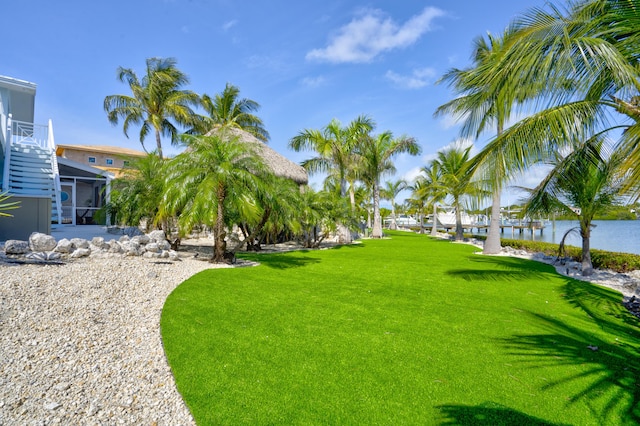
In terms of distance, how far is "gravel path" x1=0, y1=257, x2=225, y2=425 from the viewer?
2594 mm

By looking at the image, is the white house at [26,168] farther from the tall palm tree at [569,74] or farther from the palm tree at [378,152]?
the palm tree at [378,152]

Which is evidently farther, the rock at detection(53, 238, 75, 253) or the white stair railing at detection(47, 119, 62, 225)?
the white stair railing at detection(47, 119, 62, 225)

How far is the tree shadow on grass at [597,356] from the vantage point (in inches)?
111

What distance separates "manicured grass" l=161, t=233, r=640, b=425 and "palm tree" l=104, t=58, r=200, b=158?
1748 centimetres

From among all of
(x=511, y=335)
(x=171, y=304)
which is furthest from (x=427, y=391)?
(x=171, y=304)

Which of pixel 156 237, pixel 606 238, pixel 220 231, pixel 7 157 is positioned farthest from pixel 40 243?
pixel 606 238

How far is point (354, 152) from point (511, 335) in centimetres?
1872

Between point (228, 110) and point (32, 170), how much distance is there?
1550 centimetres

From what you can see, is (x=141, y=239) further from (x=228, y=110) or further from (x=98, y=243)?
(x=228, y=110)

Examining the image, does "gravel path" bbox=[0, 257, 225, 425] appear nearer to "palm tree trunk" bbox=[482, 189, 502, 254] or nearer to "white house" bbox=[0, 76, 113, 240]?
"white house" bbox=[0, 76, 113, 240]

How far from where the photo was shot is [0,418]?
7.98 feet

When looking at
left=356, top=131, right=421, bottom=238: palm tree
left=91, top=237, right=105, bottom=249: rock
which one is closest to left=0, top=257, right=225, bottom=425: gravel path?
left=91, top=237, right=105, bottom=249: rock

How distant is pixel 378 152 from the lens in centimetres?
2261

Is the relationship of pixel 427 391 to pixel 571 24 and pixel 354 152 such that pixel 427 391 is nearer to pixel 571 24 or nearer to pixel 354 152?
pixel 571 24
